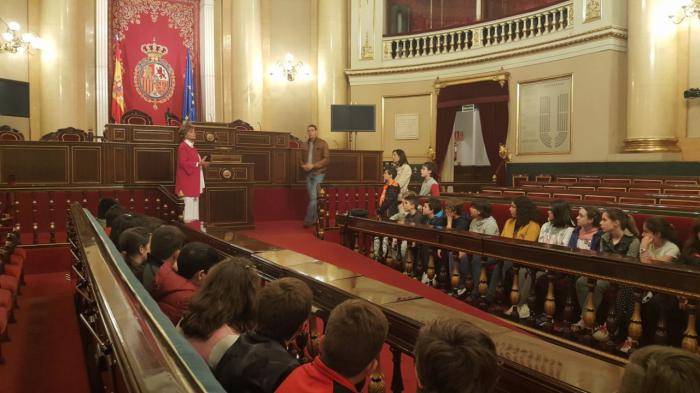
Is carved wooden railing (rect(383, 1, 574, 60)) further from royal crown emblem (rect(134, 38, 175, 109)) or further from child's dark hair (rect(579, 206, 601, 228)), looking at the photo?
child's dark hair (rect(579, 206, 601, 228))

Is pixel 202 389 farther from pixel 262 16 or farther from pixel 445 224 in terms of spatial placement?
pixel 262 16

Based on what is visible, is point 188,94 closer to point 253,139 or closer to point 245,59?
point 245,59

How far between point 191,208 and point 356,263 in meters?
2.55

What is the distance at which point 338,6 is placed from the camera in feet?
38.3

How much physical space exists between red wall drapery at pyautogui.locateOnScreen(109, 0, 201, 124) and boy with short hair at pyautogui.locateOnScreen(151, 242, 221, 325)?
8909 mm

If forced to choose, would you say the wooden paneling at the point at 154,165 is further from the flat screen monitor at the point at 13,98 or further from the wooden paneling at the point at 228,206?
the flat screen monitor at the point at 13,98

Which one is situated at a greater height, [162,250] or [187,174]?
[187,174]

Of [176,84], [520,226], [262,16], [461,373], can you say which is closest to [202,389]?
[461,373]

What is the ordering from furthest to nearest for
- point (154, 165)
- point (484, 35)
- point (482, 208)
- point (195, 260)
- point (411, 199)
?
point (484, 35), point (154, 165), point (411, 199), point (482, 208), point (195, 260)

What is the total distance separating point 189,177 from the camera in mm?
6145

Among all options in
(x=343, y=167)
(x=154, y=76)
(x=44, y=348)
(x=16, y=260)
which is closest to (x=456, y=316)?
(x=44, y=348)

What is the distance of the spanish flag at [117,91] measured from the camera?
997 cm

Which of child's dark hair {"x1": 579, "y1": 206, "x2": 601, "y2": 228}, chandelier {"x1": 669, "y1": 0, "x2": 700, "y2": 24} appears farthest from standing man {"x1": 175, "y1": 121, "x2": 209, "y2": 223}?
chandelier {"x1": 669, "y1": 0, "x2": 700, "y2": 24}

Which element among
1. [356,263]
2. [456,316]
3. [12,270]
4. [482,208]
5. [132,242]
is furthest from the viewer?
[356,263]
